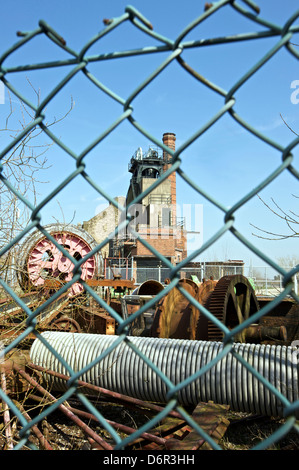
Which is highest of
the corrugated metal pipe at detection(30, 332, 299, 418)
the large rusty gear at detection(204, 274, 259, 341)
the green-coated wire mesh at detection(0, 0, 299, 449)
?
the green-coated wire mesh at detection(0, 0, 299, 449)

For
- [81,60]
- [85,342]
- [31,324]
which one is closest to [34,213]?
[31,324]

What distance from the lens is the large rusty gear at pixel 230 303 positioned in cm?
521

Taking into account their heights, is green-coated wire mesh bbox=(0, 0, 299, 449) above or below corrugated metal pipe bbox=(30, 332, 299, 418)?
above

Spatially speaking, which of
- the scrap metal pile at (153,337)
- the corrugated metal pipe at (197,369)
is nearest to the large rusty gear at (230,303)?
the scrap metal pile at (153,337)

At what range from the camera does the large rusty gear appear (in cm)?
521

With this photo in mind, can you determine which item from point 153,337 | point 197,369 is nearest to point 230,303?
point 153,337

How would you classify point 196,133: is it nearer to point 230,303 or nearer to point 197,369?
point 197,369

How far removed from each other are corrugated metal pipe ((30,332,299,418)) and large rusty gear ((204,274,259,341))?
1.52 meters

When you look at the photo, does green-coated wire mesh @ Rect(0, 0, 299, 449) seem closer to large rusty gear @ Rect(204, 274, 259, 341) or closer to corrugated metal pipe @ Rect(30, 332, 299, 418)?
corrugated metal pipe @ Rect(30, 332, 299, 418)

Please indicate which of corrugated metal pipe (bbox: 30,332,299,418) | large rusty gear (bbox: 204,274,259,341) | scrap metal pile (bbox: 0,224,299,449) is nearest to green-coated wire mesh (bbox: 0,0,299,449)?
scrap metal pile (bbox: 0,224,299,449)

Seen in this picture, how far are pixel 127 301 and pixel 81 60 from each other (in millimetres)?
7276

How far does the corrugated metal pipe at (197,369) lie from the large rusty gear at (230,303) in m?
1.52

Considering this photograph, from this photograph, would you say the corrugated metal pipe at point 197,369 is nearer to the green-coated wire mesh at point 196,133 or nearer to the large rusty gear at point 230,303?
the large rusty gear at point 230,303

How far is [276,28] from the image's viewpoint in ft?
2.77
